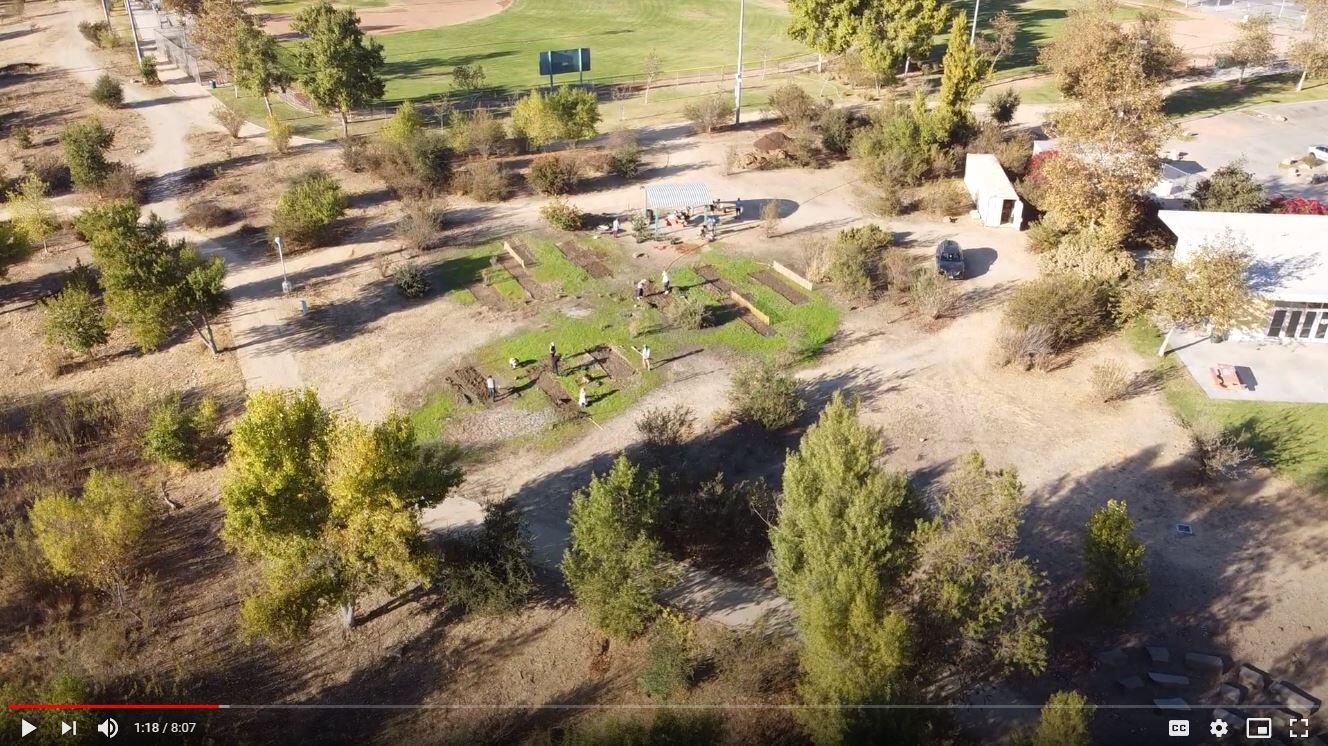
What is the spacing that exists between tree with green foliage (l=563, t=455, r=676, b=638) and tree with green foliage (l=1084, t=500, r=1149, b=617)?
10.6 metres

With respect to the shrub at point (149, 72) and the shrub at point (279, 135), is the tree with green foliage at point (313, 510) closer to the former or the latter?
the shrub at point (279, 135)

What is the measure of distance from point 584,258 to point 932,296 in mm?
15870

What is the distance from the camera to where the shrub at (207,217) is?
44.1 meters

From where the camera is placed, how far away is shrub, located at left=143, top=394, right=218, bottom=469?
27.4 metres

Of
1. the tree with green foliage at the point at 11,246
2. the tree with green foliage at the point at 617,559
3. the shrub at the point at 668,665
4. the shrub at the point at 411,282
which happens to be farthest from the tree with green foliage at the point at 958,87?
the tree with green foliage at the point at 11,246

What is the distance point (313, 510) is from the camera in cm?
2097

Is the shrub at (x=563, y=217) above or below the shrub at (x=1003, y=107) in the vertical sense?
below

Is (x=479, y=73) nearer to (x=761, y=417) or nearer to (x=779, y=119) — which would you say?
(x=779, y=119)

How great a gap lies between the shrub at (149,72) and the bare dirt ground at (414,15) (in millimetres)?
16131

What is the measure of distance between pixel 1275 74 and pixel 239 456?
74196 millimetres

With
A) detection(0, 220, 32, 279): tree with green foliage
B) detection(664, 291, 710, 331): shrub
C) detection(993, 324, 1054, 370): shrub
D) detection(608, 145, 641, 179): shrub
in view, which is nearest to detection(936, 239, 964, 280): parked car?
detection(993, 324, 1054, 370): shrub

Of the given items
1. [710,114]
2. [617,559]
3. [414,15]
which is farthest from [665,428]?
[414,15]

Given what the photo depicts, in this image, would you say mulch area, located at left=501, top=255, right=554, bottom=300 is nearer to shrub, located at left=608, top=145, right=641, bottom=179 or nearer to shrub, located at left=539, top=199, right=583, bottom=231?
shrub, located at left=539, top=199, right=583, bottom=231

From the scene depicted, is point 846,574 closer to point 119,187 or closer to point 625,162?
point 625,162
